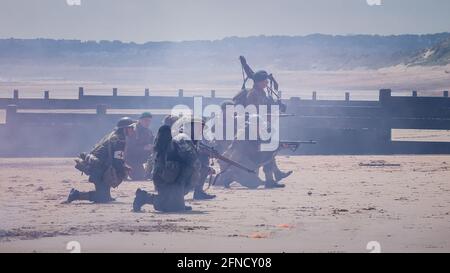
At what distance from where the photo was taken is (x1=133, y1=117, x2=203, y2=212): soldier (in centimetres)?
1580

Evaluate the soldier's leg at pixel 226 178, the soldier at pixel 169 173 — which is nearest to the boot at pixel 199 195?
the soldier at pixel 169 173

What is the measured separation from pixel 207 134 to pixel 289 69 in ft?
353

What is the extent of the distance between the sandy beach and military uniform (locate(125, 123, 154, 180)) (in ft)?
1.93

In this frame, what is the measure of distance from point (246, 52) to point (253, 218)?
136215 millimetres

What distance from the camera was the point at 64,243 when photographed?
42.5 ft

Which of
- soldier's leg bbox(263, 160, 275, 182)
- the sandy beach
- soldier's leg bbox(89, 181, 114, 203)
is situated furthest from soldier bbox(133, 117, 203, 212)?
soldier's leg bbox(263, 160, 275, 182)

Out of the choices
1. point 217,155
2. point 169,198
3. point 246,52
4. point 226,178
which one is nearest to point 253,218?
point 169,198

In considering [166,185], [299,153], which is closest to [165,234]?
[166,185]

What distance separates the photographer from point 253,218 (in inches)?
603

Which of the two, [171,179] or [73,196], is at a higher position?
[171,179]

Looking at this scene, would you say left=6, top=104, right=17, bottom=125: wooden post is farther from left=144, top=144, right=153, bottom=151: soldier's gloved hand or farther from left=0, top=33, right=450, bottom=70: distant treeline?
left=0, top=33, right=450, bottom=70: distant treeline

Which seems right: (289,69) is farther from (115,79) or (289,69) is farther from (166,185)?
(166,185)

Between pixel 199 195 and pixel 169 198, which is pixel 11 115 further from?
pixel 169 198

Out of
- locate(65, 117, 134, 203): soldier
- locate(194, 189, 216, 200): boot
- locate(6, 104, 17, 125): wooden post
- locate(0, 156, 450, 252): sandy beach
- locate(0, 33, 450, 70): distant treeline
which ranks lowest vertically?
locate(0, 156, 450, 252): sandy beach
